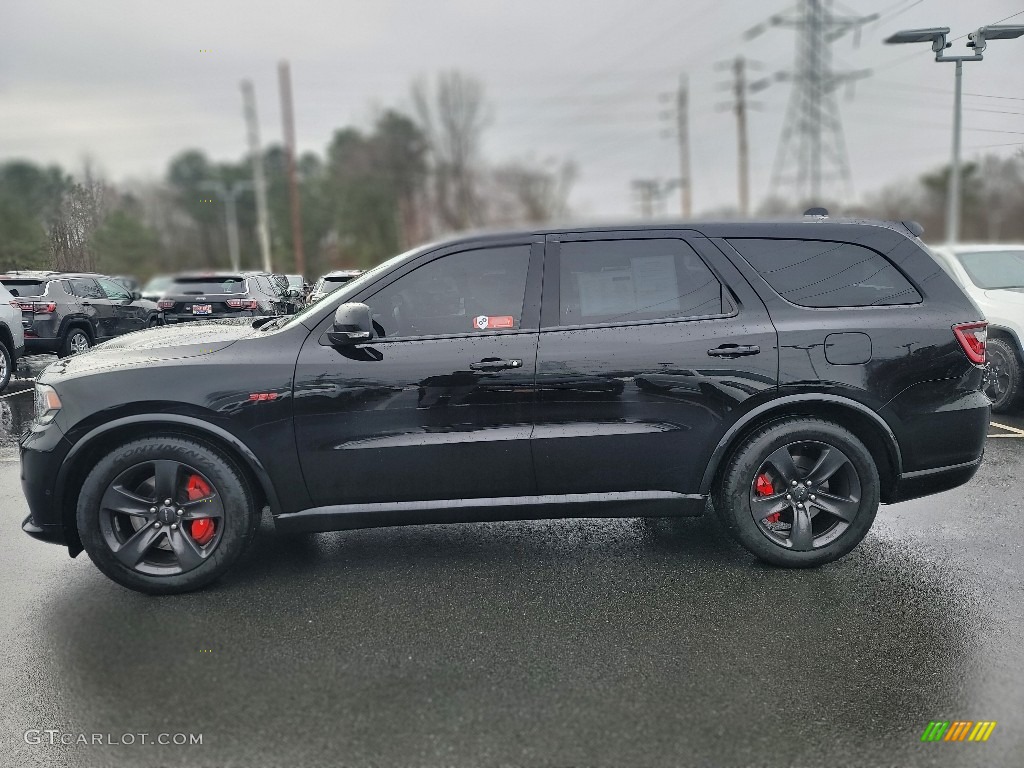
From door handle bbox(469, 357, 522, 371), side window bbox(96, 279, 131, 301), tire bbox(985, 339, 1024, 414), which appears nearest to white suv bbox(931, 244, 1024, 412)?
tire bbox(985, 339, 1024, 414)

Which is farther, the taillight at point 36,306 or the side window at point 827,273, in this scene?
the taillight at point 36,306

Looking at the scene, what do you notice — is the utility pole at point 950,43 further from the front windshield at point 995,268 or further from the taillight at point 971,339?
the taillight at point 971,339

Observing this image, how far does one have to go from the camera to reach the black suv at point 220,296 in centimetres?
765

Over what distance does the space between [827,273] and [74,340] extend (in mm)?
10391

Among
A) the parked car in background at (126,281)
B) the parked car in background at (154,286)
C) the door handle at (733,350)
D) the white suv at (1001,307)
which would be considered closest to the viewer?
the door handle at (733,350)

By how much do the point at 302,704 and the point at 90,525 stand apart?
1610 millimetres

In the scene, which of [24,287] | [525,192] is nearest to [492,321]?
[24,287]

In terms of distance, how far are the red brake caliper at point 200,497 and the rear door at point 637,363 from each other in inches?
63.3

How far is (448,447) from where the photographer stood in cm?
388

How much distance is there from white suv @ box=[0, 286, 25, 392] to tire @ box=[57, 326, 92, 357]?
54cm

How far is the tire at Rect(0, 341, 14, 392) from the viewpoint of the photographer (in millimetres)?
10344

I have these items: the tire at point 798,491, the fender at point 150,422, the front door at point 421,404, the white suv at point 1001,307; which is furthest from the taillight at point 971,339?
the white suv at point 1001,307

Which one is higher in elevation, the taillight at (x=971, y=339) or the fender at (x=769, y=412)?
the taillight at (x=971, y=339)

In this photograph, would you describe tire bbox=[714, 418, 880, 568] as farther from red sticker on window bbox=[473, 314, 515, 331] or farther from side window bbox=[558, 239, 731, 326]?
red sticker on window bbox=[473, 314, 515, 331]
